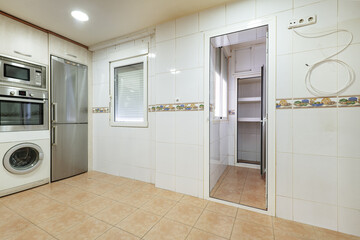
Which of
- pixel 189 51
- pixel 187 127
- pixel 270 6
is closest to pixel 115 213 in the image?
pixel 187 127

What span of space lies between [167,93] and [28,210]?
2.01 meters

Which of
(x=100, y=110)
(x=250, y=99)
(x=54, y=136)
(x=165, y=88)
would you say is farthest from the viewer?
(x=250, y=99)

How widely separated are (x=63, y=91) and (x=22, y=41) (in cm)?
76

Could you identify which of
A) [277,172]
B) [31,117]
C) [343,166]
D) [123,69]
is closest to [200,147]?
[277,172]

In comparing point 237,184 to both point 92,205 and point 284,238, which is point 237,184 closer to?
point 284,238

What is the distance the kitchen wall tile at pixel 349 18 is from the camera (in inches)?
50.6

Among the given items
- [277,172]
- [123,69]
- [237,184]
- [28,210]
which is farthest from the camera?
[123,69]

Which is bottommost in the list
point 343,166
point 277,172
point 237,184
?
point 237,184

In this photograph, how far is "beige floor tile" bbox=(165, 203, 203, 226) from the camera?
1.50m

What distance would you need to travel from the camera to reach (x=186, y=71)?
1.98m

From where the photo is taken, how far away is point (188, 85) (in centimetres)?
197

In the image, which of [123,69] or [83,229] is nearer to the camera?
[83,229]

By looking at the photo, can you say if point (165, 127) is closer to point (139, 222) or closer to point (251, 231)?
point (139, 222)

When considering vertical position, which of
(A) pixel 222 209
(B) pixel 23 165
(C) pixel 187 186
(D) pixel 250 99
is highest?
(D) pixel 250 99
